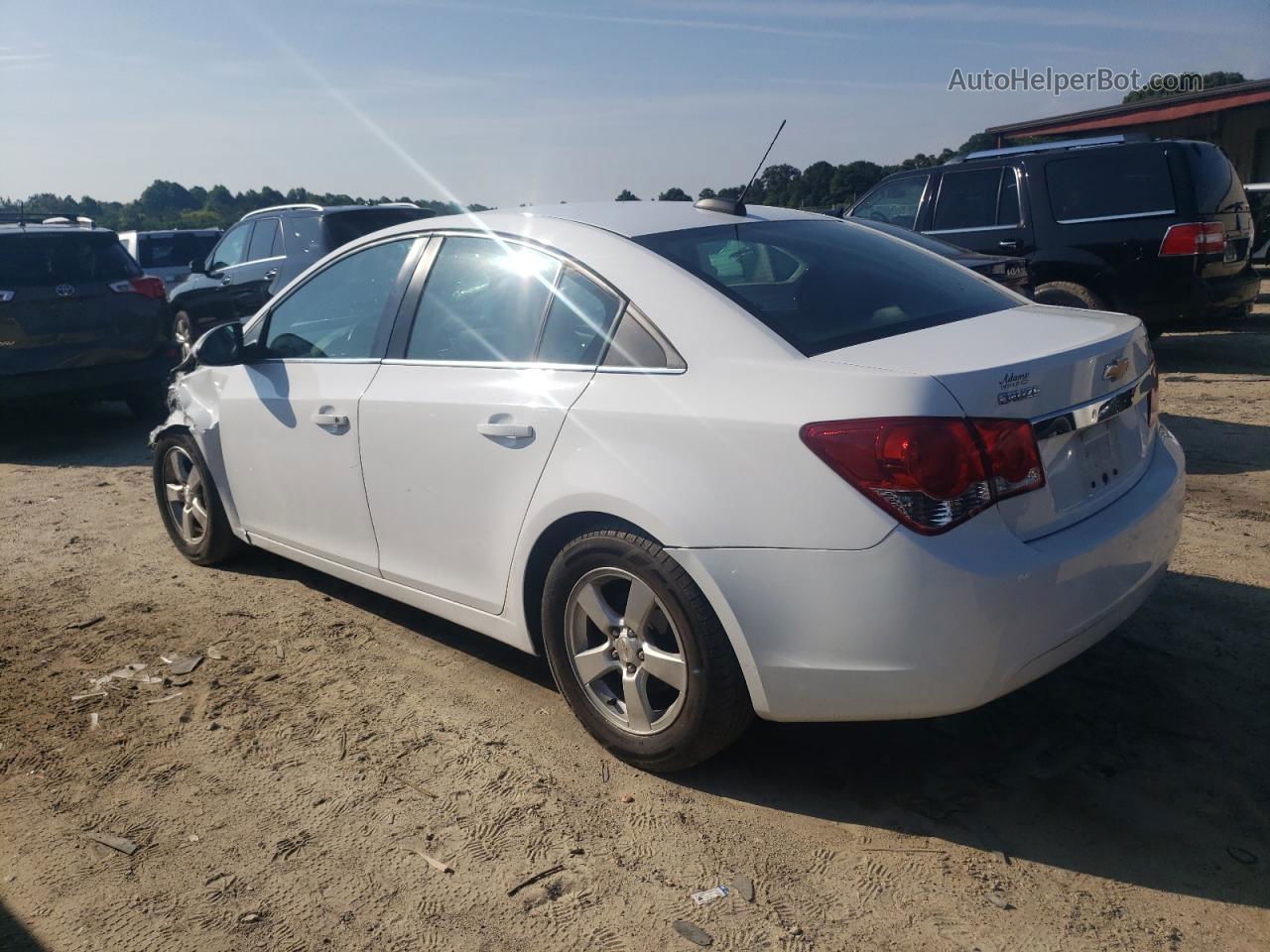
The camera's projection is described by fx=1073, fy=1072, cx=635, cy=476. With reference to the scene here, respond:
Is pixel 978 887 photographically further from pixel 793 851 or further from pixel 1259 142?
pixel 1259 142

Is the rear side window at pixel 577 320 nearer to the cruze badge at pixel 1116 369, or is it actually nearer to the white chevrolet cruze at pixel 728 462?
the white chevrolet cruze at pixel 728 462

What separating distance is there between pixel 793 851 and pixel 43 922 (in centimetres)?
190

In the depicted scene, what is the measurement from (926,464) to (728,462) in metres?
0.50

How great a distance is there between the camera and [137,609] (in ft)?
15.7

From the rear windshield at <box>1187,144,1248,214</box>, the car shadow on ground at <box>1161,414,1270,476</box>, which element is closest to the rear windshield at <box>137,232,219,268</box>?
the rear windshield at <box>1187,144,1248,214</box>

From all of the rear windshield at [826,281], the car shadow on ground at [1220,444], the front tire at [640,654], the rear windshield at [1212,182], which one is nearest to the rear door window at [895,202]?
the rear windshield at [1212,182]

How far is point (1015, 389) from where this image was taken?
2.64 meters

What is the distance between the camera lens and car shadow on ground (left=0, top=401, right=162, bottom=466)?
837 centimetres

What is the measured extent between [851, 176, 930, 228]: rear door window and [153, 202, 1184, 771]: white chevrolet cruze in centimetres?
704

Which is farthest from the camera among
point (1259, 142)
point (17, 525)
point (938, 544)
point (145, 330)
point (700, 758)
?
point (1259, 142)

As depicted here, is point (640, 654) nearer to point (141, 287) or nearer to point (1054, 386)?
point (1054, 386)

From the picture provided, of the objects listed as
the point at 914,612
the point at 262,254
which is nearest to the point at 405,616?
the point at 914,612

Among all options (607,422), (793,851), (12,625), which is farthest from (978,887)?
(12,625)

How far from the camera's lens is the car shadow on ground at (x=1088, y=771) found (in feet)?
8.87
